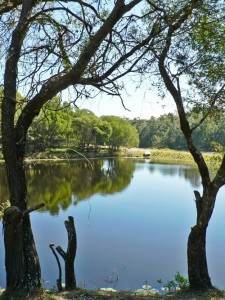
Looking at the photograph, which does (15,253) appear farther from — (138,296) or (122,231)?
(122,231)

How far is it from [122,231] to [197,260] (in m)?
11.9

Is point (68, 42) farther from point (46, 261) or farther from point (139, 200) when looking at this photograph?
point (139, 200)

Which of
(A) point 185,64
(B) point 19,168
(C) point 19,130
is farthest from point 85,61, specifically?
(A) point 185,64

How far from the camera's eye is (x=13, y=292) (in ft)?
16.4

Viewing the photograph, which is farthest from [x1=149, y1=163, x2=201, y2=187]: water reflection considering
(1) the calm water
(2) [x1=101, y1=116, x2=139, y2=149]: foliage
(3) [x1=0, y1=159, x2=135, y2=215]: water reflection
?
(2) [x1=101, y1=116, x2=139, y2=149]: foliage

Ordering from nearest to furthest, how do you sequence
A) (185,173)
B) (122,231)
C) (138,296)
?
1. (138,296)
2. (122,231)
3. (185,173)

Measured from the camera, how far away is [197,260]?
272 inches

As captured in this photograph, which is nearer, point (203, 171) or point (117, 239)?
point (203, 171)

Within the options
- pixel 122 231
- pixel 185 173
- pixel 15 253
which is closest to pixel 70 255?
pixel 15 253

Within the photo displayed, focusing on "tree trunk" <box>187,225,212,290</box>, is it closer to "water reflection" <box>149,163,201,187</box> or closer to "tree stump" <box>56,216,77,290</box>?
"tree stump" <box>56,216,77,290</box>

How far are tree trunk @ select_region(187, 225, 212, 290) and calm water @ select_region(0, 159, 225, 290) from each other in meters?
2.21

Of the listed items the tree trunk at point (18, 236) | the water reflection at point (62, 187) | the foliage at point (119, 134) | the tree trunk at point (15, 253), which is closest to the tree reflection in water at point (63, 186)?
the water reflection at point (62, 187)

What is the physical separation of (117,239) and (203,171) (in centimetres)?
1083

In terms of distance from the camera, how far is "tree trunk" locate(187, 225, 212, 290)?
6816mm
